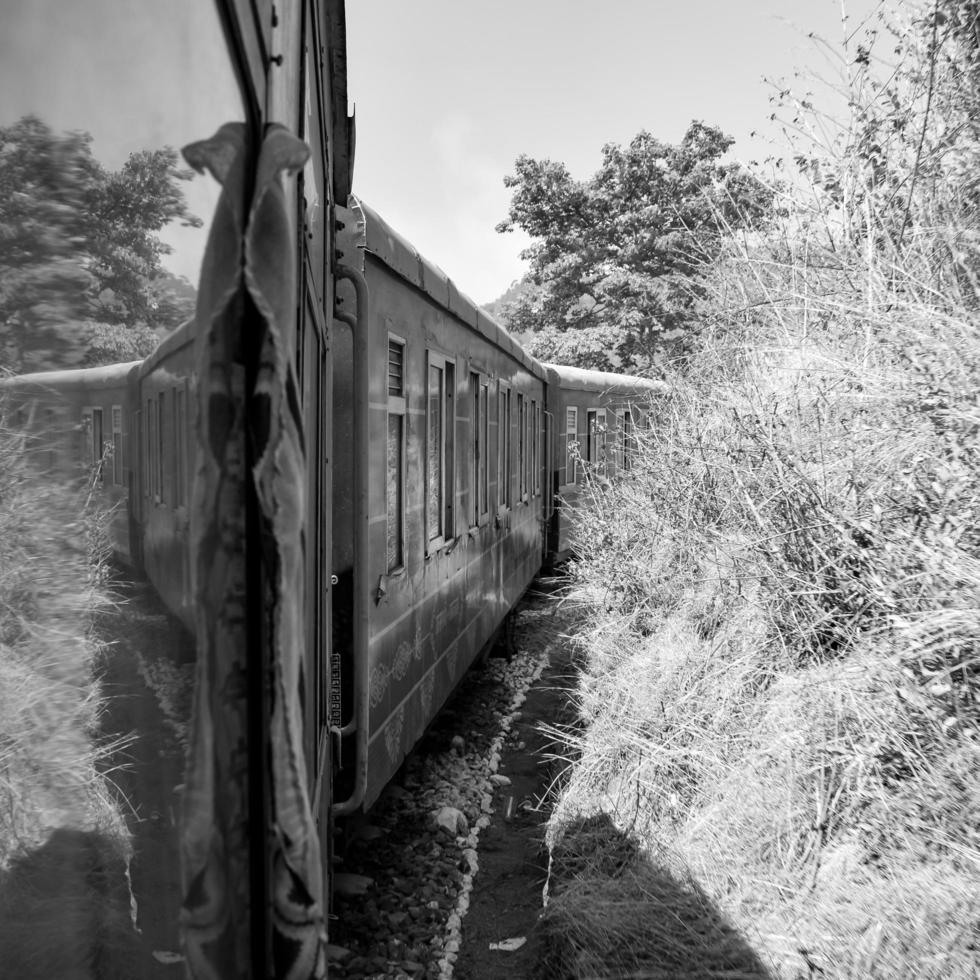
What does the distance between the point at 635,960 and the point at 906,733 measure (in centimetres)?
138

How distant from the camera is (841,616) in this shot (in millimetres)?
4969

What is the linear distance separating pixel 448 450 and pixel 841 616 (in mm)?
2549

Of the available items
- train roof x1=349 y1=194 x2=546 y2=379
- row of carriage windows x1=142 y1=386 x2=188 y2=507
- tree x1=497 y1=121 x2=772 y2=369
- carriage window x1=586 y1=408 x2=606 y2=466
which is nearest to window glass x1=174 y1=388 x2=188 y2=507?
row of carriage windows x1=142 y1=386 x2=188 y2=507

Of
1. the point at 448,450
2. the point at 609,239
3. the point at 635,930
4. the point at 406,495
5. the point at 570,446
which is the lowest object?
the point at 635,930

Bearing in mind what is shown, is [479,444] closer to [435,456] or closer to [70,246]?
Answer: [435,456]

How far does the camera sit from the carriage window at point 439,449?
578cm

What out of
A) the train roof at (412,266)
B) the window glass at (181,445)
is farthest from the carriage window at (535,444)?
the window glass at (181,445)

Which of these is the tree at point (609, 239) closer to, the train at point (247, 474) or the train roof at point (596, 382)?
the train roof at point (596, 382)

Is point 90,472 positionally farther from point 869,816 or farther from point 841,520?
point 841,520

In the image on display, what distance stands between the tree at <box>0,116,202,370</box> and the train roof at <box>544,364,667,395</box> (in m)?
12.7

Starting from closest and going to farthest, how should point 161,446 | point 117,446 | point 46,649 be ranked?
point 46,649 < point 117,446 < point 161,446

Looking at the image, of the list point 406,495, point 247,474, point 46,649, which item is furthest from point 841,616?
point 46,649

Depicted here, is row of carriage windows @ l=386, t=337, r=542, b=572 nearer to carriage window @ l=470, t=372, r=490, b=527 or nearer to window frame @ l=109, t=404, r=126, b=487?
carriage window @ l=470, t=372, r=490, b=527

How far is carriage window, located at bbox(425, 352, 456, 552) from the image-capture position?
5777 mm
